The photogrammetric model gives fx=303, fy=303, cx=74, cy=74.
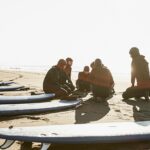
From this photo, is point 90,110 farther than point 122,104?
No

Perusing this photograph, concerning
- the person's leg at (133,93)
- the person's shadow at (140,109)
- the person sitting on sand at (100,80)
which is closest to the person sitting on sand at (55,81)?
the person sitting on sand at (100,80)

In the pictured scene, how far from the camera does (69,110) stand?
24.4 feet

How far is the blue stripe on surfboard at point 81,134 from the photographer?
387 centimetres

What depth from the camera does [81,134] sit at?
13.8 feet

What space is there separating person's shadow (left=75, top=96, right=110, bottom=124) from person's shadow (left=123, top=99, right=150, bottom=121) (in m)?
0.72

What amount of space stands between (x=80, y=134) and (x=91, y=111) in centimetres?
322

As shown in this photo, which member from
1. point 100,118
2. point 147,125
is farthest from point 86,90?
point 147,125

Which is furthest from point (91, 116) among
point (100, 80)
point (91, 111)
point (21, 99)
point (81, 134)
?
point (81, 134)

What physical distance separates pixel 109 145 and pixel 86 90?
24.2ft

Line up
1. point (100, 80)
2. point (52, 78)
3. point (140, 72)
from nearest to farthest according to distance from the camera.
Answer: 1. point (100, 80)
2. point (140, 72)
3. point (52, 78)

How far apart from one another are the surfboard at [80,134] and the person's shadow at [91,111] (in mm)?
1439

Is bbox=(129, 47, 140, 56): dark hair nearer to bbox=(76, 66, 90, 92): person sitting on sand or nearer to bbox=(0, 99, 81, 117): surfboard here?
bbox=(0, 99, 81, 117): surfboard

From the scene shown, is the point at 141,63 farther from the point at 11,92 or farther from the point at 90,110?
the point at 11,92

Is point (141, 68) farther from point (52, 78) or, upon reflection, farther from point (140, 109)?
point (52, 78)
